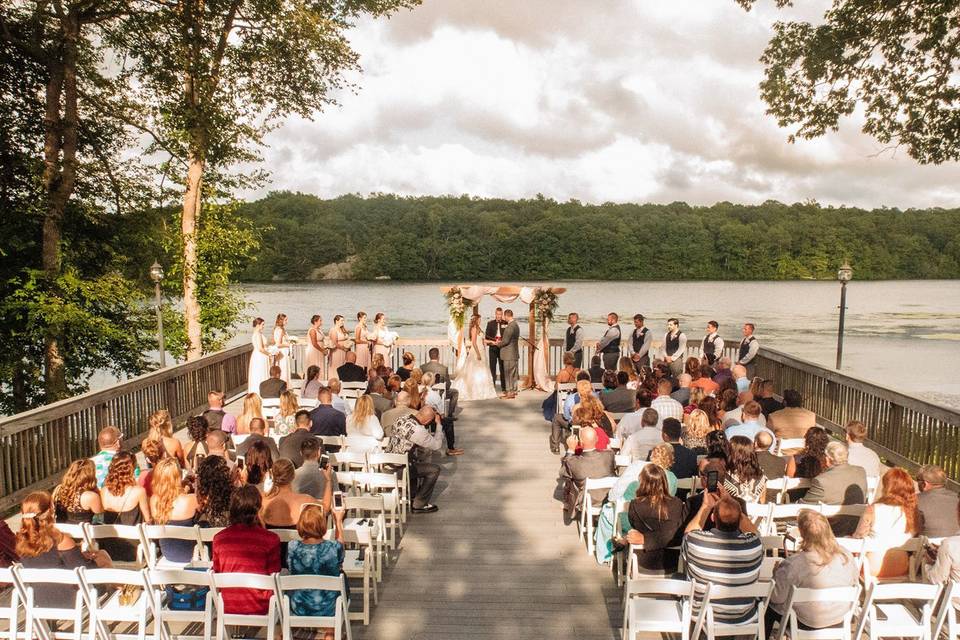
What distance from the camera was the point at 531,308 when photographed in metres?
13.0

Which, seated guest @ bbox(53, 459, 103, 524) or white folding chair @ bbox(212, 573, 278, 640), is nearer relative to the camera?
white folding chair @ bbox(212, 573, 278, 640)

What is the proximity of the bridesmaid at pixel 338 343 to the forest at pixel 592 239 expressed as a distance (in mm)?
60541

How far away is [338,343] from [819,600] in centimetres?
997

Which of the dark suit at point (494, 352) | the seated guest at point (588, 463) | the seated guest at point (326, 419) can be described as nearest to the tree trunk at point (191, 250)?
the dark suit at point (494, 352)

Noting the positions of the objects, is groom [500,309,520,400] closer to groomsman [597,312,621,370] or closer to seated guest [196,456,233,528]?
groomsman [597,312,621,370]

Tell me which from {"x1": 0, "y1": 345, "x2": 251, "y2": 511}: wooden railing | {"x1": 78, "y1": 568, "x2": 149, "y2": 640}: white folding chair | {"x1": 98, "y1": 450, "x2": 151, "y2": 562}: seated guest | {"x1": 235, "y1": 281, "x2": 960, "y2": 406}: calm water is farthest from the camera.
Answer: {"x1": 235, "y1": 281, "x2": 960, "y2": 406}: calm water

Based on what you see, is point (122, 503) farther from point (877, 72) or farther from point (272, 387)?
point (877, 72)

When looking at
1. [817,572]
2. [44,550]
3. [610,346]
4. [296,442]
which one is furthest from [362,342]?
[817,572]

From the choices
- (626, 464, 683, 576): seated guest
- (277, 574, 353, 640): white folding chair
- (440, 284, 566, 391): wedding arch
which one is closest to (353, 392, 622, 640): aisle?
(626, 464, 683, 576): seated guest

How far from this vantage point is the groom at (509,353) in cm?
1263

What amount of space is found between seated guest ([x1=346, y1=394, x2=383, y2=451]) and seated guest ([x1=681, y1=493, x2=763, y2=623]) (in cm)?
385

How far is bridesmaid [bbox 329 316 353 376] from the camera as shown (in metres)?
12.4

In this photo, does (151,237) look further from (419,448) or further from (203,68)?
(419,448)

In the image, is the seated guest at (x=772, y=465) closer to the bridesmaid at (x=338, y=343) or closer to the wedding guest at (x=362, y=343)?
the wedding guest at (x=362, y=343)
